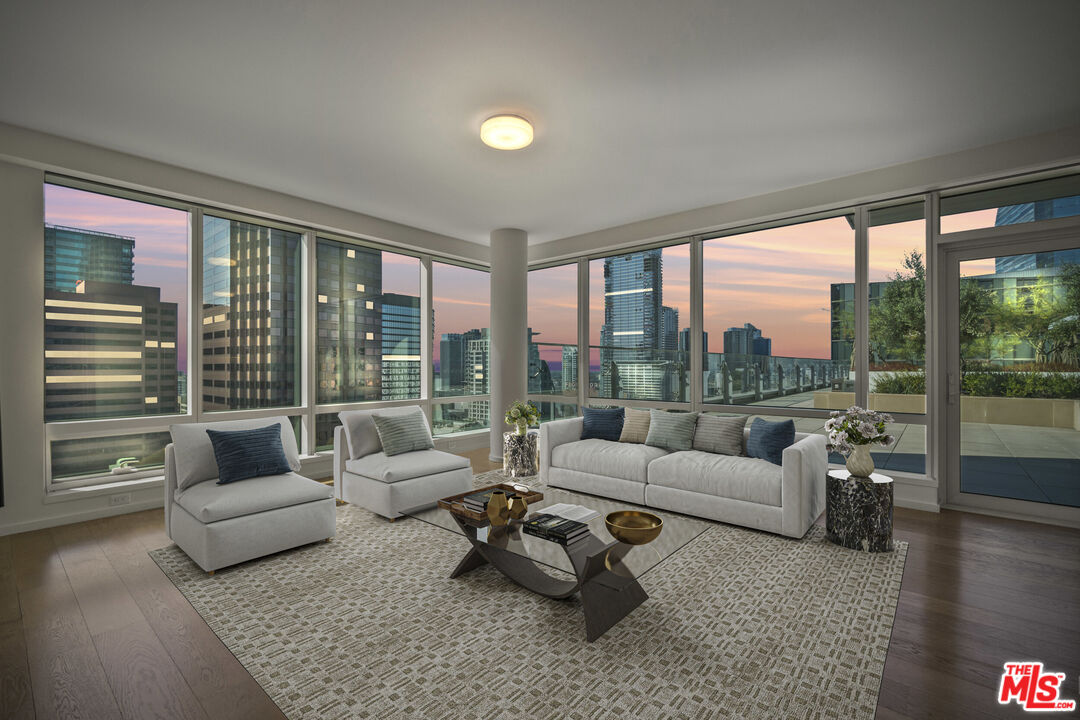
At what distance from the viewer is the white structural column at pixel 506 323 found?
6199mm

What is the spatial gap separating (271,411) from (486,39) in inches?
163

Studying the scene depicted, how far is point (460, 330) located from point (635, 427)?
3191 mm

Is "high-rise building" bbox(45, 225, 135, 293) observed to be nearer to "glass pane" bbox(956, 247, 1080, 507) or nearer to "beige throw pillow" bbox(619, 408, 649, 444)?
"beige throw pillow" bbox(619, 408, 649, 444)

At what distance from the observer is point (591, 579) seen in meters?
2.39

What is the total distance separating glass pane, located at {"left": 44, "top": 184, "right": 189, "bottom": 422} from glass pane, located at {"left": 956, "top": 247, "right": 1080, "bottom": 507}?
22.8ft

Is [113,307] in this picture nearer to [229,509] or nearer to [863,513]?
[229,509]

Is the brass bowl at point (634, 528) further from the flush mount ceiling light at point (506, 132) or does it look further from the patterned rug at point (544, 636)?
the flush mount ceiling light at point (506, 132)

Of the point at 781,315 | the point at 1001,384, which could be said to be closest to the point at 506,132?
the point at 781,315

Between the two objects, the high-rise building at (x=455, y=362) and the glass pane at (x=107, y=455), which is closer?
the glass pane at (x=107, y=455)

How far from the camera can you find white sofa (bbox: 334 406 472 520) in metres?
3.87

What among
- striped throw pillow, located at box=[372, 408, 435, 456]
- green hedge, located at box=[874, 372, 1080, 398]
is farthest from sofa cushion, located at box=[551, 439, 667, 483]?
green hedge, located at box=[874, 372, 1080, 398]

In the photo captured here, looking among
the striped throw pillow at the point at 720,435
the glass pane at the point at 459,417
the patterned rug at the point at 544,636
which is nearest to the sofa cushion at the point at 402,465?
the patterned rug at the point at 544,636

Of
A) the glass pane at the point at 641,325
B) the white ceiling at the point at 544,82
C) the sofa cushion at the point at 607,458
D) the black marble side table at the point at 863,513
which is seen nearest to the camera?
the white ceiling at the point at 544,82

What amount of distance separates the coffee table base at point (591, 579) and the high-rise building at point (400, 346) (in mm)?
3709
